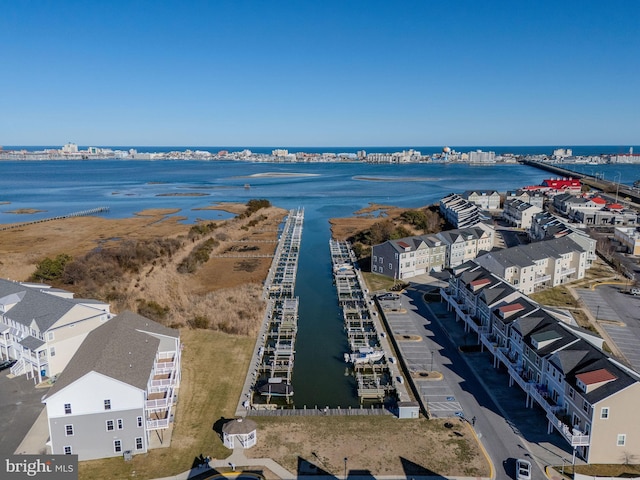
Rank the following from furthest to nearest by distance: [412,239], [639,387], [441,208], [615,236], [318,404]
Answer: [441,208], [615,236], [412,239], [318,404], [639,387]

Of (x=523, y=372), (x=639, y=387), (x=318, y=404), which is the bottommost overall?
(x=318, y=404)

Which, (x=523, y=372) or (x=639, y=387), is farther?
(x=523, y=372)

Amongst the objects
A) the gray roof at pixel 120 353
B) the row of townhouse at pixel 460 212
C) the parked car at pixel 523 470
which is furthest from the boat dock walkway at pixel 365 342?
→ the row of townhouse at pixel 460 212

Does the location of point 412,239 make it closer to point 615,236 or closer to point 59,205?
point 615,236

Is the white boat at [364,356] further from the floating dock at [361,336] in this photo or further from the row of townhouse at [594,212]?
the row of townhouse at [594,212]

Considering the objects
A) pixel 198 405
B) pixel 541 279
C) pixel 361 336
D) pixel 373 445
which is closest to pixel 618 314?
pixel 541 279

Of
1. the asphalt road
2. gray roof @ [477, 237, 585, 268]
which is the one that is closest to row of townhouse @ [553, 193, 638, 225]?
gray roof @ [477, 237, 585, 268]

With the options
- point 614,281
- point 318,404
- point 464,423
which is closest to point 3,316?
point 318,404

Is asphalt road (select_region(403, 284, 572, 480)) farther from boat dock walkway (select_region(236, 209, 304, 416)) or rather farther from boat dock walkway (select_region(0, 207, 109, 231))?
boat dock walkway (select_region(0, 207, 109, 231))
